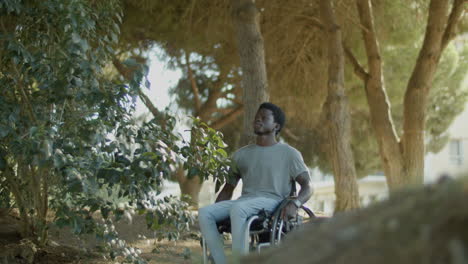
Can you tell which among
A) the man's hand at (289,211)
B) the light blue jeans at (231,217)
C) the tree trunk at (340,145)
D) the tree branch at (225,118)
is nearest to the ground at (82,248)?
the light blue jeans at (231,217)

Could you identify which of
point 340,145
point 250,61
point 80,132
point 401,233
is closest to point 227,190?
point 80,132

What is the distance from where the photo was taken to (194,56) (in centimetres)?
1113

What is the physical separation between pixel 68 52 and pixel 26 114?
2.39 ft

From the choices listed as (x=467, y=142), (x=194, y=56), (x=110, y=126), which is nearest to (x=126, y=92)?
(x=110, y=126)

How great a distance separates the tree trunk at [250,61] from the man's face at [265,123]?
5.37ft

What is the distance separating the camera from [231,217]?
322cm

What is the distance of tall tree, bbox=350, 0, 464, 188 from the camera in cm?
820

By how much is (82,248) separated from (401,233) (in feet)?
12.8

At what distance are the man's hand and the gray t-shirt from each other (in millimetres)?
255

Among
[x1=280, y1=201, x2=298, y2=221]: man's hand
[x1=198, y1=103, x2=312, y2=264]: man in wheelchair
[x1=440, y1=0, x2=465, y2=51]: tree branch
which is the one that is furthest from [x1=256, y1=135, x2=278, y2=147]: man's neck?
[x1=440, y1=0, x2=465, y2=51]: tree branch

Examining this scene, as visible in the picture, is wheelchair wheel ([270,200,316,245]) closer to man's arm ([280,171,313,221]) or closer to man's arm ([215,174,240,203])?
man's arm ([280,171,313,221])

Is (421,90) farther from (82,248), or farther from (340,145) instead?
(82,248)

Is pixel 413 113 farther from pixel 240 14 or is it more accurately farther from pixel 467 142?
pixel 467 142

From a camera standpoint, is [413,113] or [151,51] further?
[151,51]
